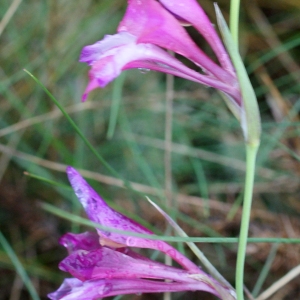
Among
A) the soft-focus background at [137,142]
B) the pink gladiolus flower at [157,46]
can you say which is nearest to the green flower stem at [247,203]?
the pink gladiolus flower at [157,46]

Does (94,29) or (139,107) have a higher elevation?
(94,29)

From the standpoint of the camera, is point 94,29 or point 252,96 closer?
point 252,96

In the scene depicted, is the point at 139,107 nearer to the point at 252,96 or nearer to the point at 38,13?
the point at 38,13

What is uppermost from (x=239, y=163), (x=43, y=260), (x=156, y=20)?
(x=156, y=20)

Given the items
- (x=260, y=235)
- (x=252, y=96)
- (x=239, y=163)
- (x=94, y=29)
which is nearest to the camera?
(x=252, y=96)

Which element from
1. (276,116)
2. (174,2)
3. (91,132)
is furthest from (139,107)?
(174,2)

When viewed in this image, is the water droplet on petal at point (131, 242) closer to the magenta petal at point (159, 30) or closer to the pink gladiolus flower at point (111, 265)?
the pink gladiolus flower at point (111, 265)

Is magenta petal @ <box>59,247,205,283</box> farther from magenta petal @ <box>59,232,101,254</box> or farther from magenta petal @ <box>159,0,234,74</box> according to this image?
magenta petal @ <box>159,0,234,74</box>
